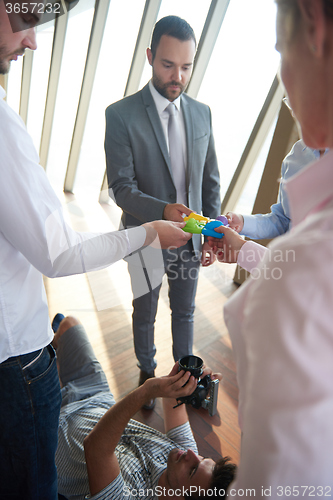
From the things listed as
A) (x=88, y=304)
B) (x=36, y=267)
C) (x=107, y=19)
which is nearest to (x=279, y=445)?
(x=36, y=267)

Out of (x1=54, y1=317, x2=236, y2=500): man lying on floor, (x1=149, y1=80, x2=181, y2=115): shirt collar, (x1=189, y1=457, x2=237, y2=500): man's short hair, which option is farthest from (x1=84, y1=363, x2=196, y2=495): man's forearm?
(x1=149, y1=80, x2=181, y2=115): shirt collar

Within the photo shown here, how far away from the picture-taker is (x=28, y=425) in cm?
95

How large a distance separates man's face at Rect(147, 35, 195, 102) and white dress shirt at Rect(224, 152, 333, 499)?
5.02 feet

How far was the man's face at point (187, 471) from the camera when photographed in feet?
3.57

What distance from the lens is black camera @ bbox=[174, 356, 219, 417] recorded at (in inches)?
48.8

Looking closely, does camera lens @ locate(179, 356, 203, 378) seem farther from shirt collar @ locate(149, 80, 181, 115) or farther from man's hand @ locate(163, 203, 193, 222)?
shirt collar @ locate(149, 80, 181, 115)

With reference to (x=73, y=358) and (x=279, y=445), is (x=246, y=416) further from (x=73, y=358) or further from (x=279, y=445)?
(x=73, y=358)

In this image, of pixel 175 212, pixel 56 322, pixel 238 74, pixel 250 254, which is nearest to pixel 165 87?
pixel 175 212

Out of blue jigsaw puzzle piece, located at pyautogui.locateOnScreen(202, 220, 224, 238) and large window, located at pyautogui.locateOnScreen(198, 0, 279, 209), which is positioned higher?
large window, located at pyautogui.locateOnScreen(198, 0, 279, 209)

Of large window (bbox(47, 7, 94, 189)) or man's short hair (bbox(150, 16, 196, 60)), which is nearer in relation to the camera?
man's short hair (bbox(150, 16, 196, 60))

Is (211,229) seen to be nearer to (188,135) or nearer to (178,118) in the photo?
(188,135)

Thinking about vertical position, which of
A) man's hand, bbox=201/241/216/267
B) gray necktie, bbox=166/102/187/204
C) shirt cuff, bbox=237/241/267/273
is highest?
gray necktie, bbox=166/102/187/204

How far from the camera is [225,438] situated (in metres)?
1.83

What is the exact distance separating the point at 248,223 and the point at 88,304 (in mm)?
1831
